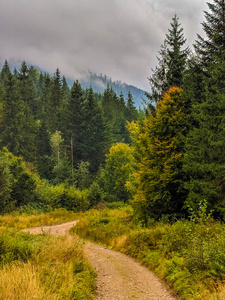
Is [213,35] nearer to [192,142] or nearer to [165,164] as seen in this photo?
[192,142]

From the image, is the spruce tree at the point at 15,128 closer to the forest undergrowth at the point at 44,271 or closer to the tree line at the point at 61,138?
the tree line at the point at 61,138

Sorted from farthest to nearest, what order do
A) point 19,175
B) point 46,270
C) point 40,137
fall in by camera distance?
1. point 40,137
2. point 19,175
3. point 46,270

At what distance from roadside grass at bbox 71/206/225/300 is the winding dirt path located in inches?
14.8

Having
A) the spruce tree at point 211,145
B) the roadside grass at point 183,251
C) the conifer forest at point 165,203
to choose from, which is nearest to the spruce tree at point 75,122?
the conifer forest at point 165,203

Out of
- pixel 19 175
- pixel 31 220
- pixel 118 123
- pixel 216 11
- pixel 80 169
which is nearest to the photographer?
pixel 216 11

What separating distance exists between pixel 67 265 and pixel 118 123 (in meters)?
59.9

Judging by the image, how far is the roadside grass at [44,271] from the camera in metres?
4.12

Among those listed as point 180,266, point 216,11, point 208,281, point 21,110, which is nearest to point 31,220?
point 180,266

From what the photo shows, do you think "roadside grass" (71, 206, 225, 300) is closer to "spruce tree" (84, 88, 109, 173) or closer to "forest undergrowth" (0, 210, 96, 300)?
"forest undergrowth" (0, 210, 96, 300)

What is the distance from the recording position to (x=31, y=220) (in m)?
19.5

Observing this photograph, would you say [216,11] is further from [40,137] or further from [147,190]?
[40,137]

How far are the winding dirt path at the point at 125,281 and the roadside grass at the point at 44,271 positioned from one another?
0.50 metres

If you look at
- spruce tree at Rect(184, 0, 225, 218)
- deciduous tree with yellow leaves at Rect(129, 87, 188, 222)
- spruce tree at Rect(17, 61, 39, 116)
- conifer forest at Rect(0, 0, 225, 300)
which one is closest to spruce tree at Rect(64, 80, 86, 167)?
conifer forest at Rect(0, 0, 225, 300)

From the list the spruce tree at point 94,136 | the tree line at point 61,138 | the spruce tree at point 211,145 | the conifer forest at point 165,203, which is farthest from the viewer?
the spruce tree at point 94,136
